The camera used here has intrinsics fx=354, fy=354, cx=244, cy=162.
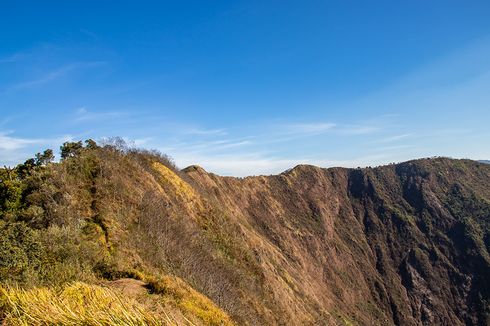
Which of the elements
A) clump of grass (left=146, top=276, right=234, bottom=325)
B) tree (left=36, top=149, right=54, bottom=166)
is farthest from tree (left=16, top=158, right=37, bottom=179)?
clump of grass (left=146, top=276, right=234, bottom=325)

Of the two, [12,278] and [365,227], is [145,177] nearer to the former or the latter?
[12,278]

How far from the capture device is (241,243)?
122ft

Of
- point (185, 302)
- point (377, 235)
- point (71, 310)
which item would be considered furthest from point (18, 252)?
point (377, 235)

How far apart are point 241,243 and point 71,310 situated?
32.5 meters

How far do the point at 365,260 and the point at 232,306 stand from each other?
62352mm

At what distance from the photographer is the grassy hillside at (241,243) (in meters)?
11.3

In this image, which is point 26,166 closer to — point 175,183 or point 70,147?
point 70,147

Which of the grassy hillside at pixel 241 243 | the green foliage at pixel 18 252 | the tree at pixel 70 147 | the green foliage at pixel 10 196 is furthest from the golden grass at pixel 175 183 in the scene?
the green foliage at pixel 18 252

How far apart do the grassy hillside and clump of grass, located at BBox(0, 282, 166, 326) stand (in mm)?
31

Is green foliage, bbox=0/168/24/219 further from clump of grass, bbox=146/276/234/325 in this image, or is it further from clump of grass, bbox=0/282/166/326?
clump of grass, bbox=0/282/166/326

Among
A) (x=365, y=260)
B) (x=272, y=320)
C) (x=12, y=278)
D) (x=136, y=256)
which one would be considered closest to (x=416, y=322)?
(x=365, y=260)

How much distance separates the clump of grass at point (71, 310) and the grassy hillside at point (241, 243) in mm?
31

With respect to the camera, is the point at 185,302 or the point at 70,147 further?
the point at 70,147

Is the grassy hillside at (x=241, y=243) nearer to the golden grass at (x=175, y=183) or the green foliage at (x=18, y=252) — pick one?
the green foliage at (x=18, y=252)
